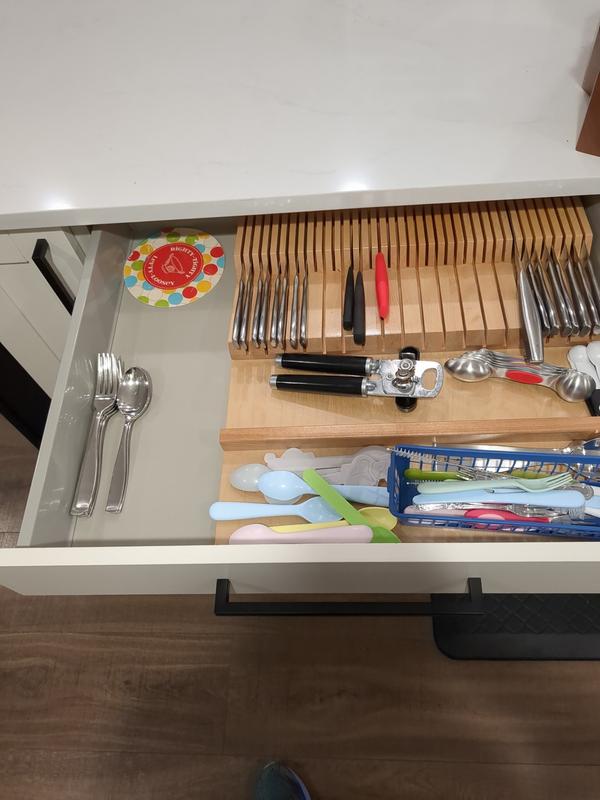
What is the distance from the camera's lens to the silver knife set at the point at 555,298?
0.92 metres

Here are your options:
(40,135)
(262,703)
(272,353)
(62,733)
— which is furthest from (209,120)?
(62,733)

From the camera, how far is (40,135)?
2.95 feet

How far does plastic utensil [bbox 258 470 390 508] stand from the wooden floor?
0.60m

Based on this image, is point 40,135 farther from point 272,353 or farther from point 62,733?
point 62,733

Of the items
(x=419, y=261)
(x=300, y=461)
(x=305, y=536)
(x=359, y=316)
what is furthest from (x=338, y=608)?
(x=419, y=261)

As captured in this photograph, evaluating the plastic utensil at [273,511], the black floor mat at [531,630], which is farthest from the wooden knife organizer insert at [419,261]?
the black floor mat at [531,630]

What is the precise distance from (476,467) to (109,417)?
0.57 m

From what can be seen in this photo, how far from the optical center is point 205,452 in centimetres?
97

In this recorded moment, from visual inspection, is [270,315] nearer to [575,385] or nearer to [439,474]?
[439,474]

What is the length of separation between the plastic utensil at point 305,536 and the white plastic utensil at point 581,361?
42 cm

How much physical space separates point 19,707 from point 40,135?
3.77 feet

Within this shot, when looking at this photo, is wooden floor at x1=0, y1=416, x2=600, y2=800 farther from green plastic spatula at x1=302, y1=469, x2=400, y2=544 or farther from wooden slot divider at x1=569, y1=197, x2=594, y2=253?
wooden slot divider at x1=569, y1=197, x2=594, y2=253

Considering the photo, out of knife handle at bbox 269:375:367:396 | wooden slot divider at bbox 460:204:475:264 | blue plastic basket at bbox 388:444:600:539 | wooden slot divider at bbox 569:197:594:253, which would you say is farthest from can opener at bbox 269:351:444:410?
wooden slot divider at bbox 569:197:594:253

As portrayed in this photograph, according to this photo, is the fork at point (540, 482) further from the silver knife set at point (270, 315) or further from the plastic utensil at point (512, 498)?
the silver knife set at point (270, 315)
